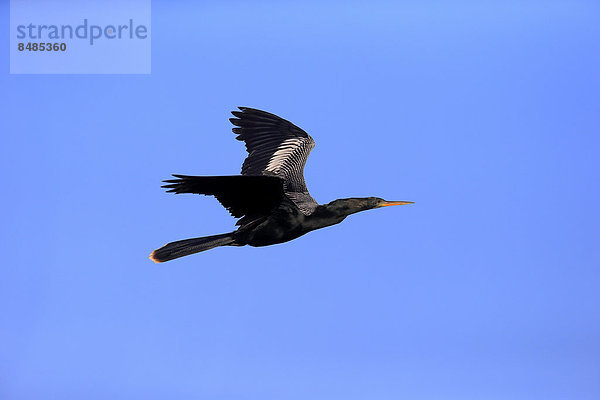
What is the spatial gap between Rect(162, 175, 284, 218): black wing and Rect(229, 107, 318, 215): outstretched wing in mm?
1284

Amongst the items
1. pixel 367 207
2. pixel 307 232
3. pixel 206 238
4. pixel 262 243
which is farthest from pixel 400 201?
pixel 206 238

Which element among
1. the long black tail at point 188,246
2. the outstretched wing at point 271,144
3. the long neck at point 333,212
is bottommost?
the long black tail at point 188,246

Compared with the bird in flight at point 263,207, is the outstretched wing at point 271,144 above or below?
above

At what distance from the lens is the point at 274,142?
9305 millimetres

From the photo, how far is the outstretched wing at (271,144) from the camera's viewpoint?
8.82 metres

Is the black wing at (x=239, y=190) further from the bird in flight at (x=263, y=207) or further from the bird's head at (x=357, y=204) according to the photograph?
the bird's head at (x=357, y=204)

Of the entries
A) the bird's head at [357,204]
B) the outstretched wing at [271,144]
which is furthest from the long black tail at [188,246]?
the outstretched wing at [271,144]

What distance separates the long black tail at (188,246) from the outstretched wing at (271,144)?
4.63 ft

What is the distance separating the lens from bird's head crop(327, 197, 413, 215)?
7516 mm

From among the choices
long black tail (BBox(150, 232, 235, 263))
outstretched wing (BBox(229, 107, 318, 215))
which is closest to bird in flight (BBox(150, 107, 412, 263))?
long black tail (BBox(150, 232, 235, 263))

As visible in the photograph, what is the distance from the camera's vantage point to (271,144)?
9281mm

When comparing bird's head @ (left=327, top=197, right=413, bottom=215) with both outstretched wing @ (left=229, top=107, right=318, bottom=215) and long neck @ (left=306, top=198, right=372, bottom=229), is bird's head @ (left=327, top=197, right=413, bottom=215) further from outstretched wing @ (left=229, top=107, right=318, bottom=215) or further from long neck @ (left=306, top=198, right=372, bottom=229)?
outstretched wing @ (left=229, top=107, right=318, bottom=215)

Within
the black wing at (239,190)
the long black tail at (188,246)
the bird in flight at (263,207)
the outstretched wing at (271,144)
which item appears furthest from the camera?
the outstretched wing at (271,144)

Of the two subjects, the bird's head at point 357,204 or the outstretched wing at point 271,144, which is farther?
the outstretched wing at point 271,144
